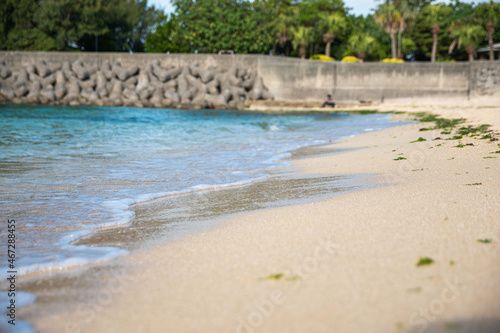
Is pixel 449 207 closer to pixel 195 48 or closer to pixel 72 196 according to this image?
pixel 72 196

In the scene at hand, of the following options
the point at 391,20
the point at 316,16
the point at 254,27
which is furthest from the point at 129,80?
the point at 316,16

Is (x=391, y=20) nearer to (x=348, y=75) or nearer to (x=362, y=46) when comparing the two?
(x=362, y=46)

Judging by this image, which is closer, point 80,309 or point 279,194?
point 80,309

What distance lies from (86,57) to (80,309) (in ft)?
92.2

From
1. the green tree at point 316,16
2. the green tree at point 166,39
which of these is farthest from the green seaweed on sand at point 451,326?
the green tree at point 316,16

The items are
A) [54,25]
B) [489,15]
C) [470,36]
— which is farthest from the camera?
[470,36]

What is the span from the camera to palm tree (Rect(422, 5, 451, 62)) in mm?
41625

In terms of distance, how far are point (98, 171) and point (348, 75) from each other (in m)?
22.0

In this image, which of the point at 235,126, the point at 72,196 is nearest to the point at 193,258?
the point at 72,196

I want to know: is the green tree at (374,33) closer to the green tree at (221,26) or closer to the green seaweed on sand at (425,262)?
the green tree at (221,26)

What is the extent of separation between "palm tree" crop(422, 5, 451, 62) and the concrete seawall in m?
17.0

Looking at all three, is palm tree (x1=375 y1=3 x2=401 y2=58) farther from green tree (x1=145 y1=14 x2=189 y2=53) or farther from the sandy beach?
the sandy beach

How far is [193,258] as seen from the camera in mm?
2545

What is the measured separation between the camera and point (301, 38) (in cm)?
4325
